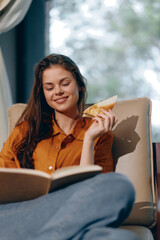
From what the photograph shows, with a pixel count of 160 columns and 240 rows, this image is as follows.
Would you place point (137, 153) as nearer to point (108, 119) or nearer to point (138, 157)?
point (138, 157)

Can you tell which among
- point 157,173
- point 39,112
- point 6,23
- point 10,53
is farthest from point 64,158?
point 10,53

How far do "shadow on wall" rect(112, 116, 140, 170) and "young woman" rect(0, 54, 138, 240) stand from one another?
0.16 feet

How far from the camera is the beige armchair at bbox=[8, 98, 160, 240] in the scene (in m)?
1.33

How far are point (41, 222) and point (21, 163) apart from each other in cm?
61

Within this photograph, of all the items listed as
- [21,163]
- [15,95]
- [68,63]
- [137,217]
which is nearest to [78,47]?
[15,95]

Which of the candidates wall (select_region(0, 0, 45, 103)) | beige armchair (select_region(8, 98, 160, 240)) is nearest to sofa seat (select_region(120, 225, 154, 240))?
beige armchair (select_region(8, 98, 160, 240))

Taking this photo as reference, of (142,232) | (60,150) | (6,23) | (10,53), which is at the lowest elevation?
(142,232)

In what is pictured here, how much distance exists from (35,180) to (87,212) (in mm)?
179

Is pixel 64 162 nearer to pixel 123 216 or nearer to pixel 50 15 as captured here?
pixel 123 216

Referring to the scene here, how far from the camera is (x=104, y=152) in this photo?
142 centimetres

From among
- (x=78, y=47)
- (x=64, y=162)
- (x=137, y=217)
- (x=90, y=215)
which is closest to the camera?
(x=90, y=215)

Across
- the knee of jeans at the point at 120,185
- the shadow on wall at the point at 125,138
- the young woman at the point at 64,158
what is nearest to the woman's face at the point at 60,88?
the young woman at the point at 64,158

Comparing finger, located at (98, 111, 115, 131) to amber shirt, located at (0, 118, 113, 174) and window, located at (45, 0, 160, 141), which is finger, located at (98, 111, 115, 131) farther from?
window, located at (45, 0, 160, 141)

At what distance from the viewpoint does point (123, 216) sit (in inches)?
34.7
